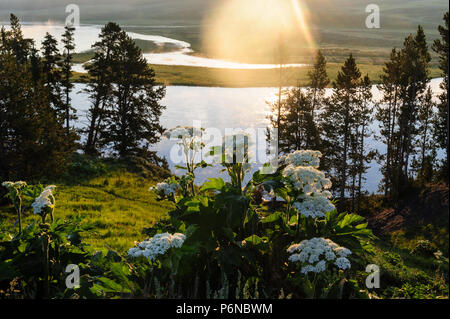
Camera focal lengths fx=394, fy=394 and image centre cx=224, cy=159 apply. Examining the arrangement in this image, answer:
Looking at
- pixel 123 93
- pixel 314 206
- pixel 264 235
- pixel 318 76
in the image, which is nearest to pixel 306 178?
pixel 314 206

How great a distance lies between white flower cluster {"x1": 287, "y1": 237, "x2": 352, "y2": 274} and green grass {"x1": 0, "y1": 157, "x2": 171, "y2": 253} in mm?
7452

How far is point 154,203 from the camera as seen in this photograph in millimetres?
26156

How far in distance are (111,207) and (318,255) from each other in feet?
61.0

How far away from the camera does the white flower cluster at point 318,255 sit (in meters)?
4.73

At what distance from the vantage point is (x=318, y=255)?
4.84m

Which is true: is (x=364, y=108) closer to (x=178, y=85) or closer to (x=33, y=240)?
(x=33, y=240)

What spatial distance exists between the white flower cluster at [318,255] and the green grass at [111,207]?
24.4 ft

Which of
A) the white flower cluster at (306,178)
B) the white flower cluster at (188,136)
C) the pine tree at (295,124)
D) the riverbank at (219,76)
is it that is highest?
the riverbank at (219,76)

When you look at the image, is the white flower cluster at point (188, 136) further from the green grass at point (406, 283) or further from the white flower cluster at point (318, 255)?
the green grass at point (406, 283)

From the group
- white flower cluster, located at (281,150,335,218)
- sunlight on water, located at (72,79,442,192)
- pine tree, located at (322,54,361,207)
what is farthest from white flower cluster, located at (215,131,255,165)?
sunlight on water, located at (72,79,442,192)

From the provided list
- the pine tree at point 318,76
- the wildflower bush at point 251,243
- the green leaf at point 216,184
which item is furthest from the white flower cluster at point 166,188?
the pine tree at point 318,76

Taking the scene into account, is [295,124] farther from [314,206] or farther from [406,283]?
[314,206]

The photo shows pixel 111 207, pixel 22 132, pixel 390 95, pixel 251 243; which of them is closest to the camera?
pixel 251 243
